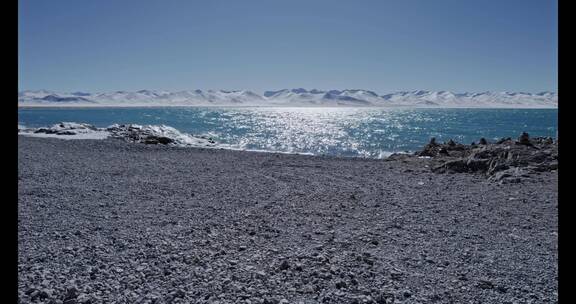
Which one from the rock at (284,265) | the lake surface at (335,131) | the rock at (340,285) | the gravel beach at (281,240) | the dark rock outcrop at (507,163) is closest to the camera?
the gravel beach at (281,240)

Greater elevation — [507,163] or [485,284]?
[507,163]

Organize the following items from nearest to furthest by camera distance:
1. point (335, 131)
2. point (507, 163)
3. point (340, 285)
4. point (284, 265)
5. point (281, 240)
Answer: point (340, 285)
point (284, 265)
point (281, 240)
point (507, 163)
point (335, 131)

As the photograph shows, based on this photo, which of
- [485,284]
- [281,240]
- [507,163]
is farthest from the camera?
[507,163]

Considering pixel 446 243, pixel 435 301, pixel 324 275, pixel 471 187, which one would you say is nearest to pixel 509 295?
pixel 435 301

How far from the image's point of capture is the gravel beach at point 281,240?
15.7ft

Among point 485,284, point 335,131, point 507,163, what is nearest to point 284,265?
point 485,284

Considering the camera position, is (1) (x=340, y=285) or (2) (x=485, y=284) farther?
(2) (x=485, y=284)

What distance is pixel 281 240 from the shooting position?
6684 millimetres

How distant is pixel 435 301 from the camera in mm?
4613

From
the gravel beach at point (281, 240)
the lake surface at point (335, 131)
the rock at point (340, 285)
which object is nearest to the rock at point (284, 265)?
the gravel beach at point (281, 240)

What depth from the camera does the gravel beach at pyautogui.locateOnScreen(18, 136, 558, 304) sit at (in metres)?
4.77

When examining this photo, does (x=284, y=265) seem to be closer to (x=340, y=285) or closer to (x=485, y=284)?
(x=340, y=285)

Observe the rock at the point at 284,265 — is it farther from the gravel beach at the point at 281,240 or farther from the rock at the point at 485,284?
the rock at the point at 485,284

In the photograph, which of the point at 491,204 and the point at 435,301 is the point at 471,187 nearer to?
the point at 491,204
